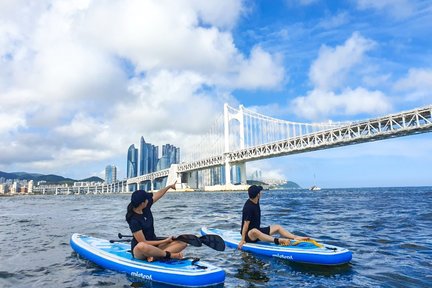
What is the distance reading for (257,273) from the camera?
234 inches

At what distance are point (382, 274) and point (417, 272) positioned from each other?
626 millimetres

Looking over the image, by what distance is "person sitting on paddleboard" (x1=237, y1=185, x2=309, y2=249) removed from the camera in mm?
6902

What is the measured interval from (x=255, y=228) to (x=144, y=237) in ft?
8.20

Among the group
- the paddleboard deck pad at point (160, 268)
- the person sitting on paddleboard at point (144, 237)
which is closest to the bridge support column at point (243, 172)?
the paddleboard deck pad at point (160, 268)

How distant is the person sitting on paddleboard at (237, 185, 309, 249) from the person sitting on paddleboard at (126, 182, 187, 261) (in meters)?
1.73

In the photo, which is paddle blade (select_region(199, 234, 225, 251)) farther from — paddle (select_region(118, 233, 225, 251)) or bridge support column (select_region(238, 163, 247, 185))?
bridge support column (select_region(238, 163, 247, 185))

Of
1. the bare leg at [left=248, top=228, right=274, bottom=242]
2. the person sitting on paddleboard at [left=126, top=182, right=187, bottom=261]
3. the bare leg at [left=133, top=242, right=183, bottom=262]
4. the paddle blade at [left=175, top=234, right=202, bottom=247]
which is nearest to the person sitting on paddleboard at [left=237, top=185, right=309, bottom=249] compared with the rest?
the bare leg at [left=248, top=228, right=274, bottom=242]

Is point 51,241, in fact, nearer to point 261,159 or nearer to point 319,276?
point 319,276

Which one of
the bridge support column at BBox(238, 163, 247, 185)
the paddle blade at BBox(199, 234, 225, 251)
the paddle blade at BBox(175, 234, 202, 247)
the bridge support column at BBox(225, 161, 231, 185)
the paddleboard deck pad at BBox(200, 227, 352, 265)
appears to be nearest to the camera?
the paddle blade at BBox(175, 234, 202, 247)

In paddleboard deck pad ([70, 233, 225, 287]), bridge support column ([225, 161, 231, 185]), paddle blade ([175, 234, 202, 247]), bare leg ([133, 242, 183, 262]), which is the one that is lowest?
paddleboard deck pad ([70, 233, 225, 287])

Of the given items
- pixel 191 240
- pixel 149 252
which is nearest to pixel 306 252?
pixel 191 240

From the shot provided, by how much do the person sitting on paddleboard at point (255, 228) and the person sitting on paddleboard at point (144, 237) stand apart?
1.73m

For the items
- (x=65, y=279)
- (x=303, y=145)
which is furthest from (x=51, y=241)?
(x=303, y=145)

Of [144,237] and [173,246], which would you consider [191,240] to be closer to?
[173,246]
